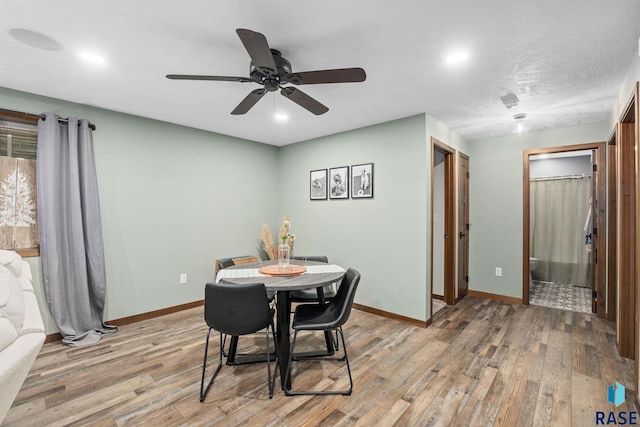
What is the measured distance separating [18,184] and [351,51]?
10.6ft

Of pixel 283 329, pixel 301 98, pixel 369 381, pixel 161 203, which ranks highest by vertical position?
pixel 301 98

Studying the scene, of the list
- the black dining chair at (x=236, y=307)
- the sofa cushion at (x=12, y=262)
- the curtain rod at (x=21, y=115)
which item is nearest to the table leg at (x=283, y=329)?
the black dining chair at (x=236, y=307)

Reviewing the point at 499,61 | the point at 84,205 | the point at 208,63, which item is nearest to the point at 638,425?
the point at 499,61

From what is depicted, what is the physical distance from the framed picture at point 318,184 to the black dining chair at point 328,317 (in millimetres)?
2083

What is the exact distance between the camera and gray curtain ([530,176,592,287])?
16.4 ft

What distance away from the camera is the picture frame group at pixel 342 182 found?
153 inches

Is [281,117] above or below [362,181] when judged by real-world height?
above

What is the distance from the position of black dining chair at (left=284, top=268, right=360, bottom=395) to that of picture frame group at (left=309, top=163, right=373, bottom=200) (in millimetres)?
1680

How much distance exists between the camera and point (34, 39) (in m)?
1.93

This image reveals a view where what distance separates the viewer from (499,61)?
2.19 metres

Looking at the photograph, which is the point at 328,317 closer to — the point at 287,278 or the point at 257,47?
the point at 287,278

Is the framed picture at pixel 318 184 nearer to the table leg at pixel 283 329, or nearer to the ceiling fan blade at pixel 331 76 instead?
the table leg at pixel 283 329

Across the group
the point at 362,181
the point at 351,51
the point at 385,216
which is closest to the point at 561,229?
the point at 385,216

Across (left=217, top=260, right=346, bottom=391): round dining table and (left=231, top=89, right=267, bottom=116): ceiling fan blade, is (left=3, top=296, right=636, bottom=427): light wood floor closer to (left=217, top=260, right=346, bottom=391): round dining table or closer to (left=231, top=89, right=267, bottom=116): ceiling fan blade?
(left=217, top=260, right=346, bottom=391): round dining table
